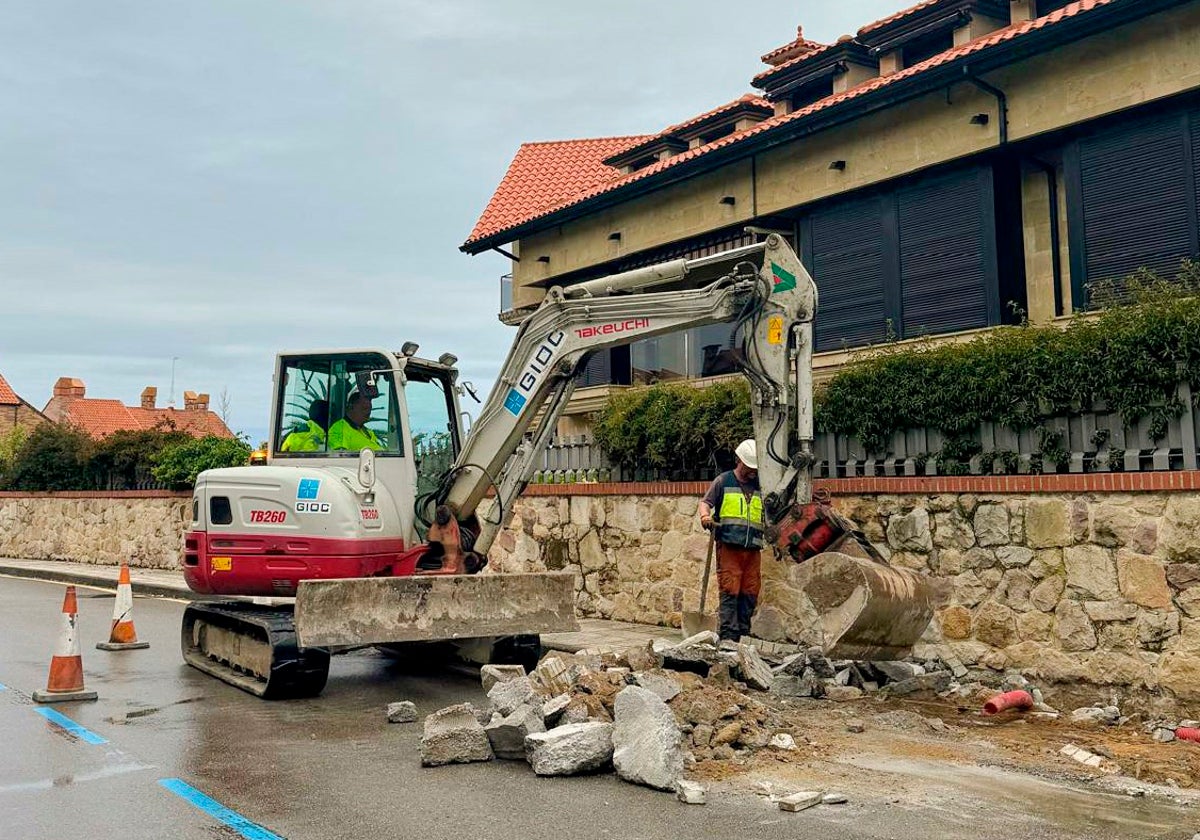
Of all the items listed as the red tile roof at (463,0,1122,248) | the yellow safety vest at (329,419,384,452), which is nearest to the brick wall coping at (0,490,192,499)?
the red tile roof at (463,0,1122,248)

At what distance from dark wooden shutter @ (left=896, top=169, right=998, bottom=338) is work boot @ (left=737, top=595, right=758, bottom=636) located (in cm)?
550

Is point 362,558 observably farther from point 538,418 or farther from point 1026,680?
point 1026,680

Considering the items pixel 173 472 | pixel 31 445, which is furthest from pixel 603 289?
pixel 31 445

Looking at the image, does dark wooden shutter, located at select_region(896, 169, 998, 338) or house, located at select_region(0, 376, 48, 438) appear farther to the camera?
house, located at select_region(0, 376, 48, 438)

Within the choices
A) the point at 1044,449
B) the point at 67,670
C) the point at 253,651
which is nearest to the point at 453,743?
the point at 253,651

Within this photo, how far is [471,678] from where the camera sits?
997 centimetres

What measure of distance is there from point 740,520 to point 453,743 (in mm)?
3860

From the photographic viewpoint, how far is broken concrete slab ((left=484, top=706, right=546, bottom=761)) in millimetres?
6578

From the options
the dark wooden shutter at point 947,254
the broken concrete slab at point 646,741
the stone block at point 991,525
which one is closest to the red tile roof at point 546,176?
the dark wooden shutter at point 947,254

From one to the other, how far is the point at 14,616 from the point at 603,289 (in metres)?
10.7

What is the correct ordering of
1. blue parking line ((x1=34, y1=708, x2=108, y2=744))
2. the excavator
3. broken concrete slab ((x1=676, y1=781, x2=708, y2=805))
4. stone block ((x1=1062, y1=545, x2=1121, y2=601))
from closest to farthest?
broken concrete slab ((x1=676, y1=781, x2=708, y2=805)), blue parking line ((x1=34, y1=708, x2=108, y2=744)), the excavator, stone block ((x1=1062, y1=545, x2=1121, y2=601))

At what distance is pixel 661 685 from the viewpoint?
23.2ft

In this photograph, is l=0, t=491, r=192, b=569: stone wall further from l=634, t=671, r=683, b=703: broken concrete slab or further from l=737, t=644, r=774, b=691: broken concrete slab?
l=634, t=671, r=683, b=703: broken concrete slab

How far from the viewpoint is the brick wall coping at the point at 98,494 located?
2350 centimetres
